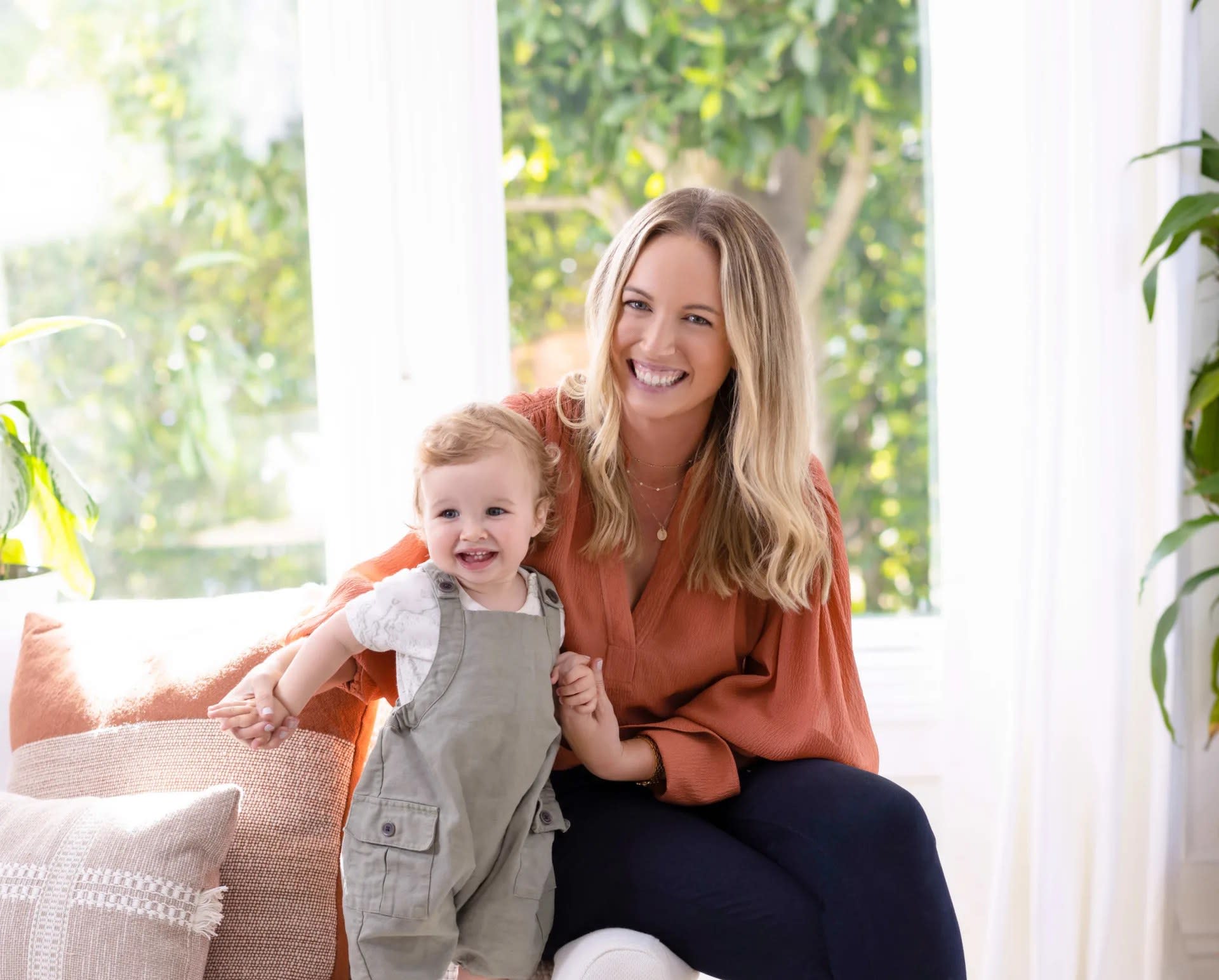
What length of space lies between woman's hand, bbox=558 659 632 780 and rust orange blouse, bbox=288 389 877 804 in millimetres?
69

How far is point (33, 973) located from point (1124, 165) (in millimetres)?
1955

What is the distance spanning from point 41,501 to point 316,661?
99 centimetres

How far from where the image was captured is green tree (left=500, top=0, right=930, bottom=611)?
7.45 ft

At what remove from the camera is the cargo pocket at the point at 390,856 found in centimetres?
128

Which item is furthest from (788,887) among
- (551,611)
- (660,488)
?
(660,488)

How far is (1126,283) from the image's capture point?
6.24 ft

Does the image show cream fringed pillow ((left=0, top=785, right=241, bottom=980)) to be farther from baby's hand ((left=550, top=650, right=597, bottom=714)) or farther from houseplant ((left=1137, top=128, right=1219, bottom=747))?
houseplant ((left=1137, top=128, right=1219, bottom=747))

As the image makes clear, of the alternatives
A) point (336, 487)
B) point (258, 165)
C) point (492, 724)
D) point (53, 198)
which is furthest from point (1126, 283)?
point (53, 198)

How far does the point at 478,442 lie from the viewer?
1345mm

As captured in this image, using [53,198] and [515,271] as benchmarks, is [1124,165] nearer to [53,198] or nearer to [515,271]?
[515,271]

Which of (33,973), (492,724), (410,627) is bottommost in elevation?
(33,973)

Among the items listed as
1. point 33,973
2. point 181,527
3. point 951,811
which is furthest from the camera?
point 181,527

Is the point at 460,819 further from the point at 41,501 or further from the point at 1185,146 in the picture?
the point at 1185,146

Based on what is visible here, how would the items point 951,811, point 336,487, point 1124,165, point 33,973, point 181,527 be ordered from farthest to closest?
point 181,527, point 336,487, point 951,811, point 1124,165, point 33,973
